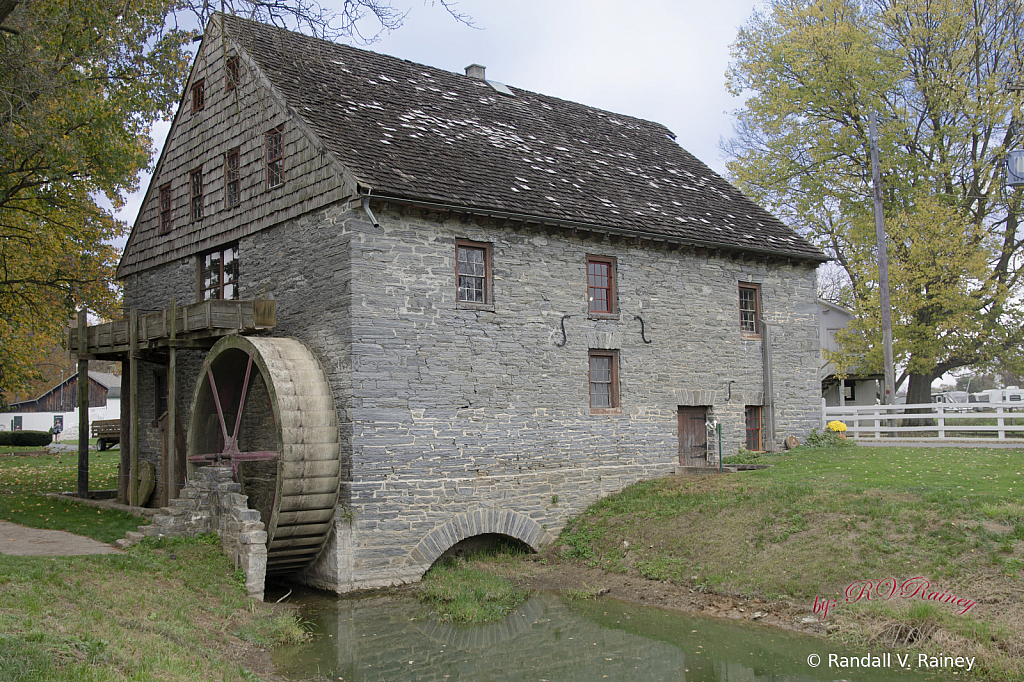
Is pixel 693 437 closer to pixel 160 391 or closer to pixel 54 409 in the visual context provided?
pixel 160 391

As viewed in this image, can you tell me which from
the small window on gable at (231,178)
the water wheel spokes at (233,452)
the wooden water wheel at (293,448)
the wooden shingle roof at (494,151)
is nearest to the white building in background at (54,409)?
the small window on gable at (231,178)

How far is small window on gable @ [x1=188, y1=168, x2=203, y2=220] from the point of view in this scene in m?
18.1

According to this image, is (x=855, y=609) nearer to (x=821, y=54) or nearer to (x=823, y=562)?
(x=823, y=562)

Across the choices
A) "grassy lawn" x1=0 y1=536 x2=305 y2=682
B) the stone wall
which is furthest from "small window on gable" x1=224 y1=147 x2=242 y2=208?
"grassy lawn" x1=0 y1=536 x2=305 y2=682

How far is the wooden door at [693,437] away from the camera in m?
18.0

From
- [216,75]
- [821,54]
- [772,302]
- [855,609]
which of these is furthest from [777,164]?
[855,609]

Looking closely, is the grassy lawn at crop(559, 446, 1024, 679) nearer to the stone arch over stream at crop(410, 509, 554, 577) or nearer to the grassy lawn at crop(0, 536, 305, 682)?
the stone arch over stream at crop(410, 509, 554, 577)

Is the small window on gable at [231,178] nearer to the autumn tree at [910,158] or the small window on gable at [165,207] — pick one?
the small window on gable at [165,207]

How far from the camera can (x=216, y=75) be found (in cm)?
1752

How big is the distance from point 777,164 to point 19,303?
77.5 feet

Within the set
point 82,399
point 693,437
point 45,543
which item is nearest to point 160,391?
point 82,399

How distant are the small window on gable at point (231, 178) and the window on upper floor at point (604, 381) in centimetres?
763

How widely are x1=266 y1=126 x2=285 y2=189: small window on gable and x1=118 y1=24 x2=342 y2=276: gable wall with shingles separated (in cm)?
10

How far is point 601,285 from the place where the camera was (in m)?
17.0
